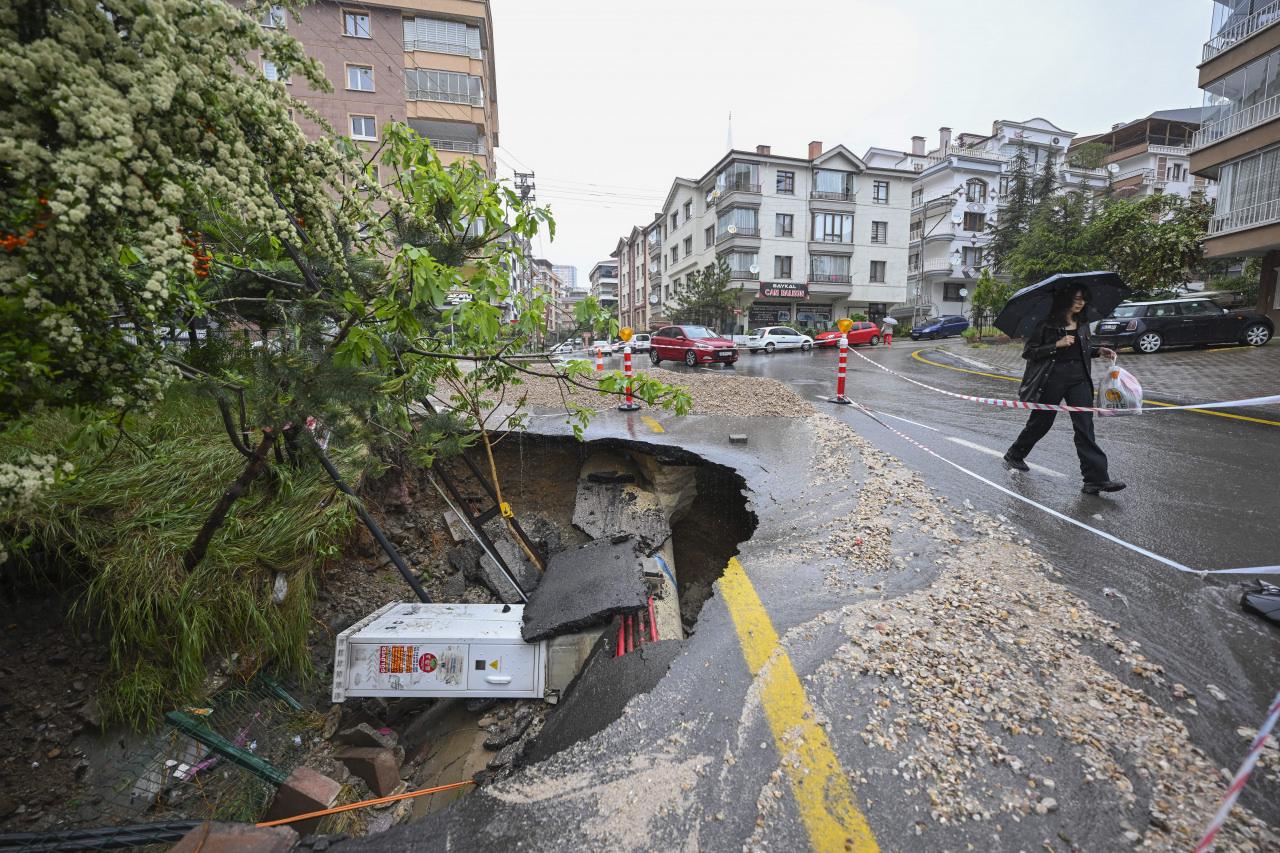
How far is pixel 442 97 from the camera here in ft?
90.0

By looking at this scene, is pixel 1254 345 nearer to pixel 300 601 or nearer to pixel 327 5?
pixel 300 601

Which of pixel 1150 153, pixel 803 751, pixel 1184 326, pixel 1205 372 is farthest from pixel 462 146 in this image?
pixel 1150 153

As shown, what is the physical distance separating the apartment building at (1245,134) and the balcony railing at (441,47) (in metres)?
29.7

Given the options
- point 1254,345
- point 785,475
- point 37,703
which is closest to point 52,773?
point 37,703

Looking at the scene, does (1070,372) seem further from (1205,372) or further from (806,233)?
(806,233)

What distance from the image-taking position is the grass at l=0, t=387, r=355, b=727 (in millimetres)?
2781

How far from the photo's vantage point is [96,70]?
1166mm

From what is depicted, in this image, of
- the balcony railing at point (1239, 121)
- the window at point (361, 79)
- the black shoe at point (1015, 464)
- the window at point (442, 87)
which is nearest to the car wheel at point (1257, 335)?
the balcony railing at point (1239, 121)

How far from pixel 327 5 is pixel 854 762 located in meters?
33.6

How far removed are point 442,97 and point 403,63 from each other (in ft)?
6.95

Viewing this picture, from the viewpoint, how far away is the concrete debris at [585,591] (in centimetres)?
284

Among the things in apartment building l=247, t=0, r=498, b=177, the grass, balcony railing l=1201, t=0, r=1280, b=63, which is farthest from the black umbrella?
apartment building l=247, t=0, r=498, b=177

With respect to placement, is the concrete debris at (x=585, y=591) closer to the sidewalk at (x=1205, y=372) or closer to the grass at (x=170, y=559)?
the grass at (x=170, y=559)

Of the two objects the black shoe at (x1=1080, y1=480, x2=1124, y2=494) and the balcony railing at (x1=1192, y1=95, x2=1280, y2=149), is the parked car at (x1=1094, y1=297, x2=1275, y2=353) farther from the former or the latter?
the black shoe at (x1=1080, y1=480, x2=1124, y2=494)
